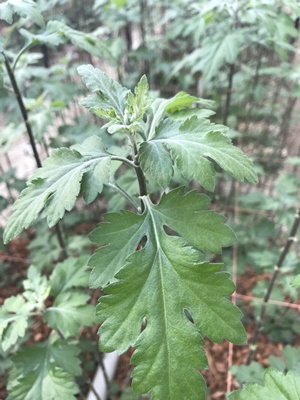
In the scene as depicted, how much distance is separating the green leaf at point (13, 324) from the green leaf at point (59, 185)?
1.28ft

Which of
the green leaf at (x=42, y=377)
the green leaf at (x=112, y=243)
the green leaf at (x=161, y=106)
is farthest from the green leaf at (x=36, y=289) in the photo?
the green leaf at (x=161, y=106)

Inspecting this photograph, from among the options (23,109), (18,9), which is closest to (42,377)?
(23,109)

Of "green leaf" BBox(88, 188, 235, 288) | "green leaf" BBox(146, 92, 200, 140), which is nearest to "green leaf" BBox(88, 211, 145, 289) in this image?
"green leaf" BBox(88, 188, 235, 288)

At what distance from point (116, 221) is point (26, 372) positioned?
612mm

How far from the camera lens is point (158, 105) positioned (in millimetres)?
882

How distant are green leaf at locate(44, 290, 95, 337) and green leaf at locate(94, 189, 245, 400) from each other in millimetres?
393

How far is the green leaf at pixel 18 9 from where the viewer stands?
2.83 ft

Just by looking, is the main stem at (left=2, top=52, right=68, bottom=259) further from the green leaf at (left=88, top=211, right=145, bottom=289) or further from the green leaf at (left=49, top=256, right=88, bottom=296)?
the green leaf at (left=88, top=211, right=145, bottom=289)

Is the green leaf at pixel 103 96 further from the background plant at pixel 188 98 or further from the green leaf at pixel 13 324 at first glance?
A: the green leaf at pixel 13 324

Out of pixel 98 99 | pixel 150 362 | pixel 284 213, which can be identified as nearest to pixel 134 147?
pixel 98 99

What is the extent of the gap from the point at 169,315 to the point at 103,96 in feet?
1.49

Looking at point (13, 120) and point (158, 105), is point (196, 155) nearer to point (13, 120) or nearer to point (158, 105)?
point (158, 105)

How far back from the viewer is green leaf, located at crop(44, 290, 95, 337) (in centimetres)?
98

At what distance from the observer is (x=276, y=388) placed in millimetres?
624
